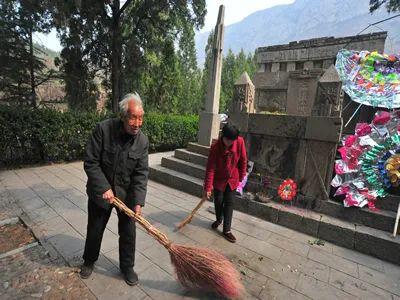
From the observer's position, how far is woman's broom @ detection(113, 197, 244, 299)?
7.84 feet

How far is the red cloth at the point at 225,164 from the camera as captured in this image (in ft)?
11.9

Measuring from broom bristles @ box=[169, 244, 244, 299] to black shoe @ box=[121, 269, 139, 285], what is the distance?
0.49m

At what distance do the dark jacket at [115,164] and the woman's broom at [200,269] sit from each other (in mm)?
175

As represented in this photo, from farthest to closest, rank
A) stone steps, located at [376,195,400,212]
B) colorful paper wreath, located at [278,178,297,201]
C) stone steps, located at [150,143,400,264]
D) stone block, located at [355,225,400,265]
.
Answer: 1. colorful paper wreath, located at [278,178,297,201]
2. stone steps, located at [376,195,400,212]
3. stone steps, located at [150,143,400,264]
4. stone block, located at [355,225,400,265]

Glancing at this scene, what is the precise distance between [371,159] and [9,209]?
6.83 m

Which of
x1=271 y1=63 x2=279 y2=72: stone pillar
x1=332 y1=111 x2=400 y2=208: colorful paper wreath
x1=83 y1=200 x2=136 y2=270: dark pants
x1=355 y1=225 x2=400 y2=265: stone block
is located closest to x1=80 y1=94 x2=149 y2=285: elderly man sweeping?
x1=83 y1=200 x2=136 y2=270: dark pants

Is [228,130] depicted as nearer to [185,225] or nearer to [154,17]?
[185,225]

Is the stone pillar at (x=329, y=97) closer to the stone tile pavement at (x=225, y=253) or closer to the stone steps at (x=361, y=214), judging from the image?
the stone steps at (x=361, y=214)

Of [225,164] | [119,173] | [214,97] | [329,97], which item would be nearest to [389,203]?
[329,97]

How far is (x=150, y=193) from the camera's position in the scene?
5.73 metres

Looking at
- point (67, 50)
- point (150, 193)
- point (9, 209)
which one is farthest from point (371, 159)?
point (67, 50)

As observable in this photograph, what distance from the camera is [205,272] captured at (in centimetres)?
241

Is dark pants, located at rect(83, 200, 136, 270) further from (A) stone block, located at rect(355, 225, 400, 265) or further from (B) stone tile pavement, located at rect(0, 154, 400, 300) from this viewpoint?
(A) stone block, located at rect(355, 225, 400, 265)

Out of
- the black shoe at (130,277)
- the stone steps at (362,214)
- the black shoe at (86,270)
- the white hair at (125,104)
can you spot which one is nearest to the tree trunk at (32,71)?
the black shoe at (86,270)
